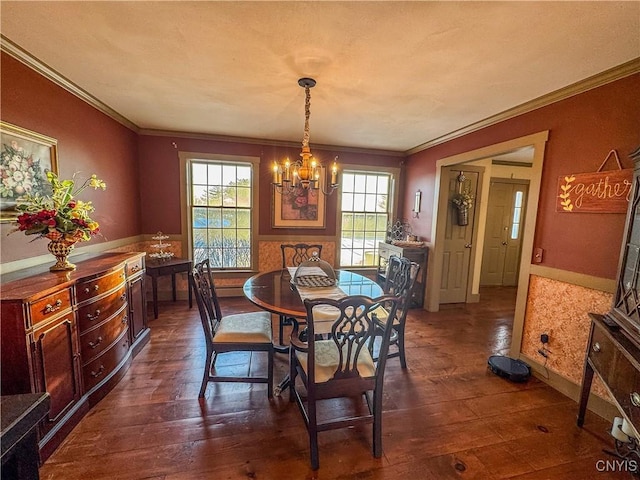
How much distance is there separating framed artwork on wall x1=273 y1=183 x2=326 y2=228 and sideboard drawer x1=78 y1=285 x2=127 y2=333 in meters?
2.52

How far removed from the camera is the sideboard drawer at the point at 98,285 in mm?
1896

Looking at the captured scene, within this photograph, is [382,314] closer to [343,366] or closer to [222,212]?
[343,366]

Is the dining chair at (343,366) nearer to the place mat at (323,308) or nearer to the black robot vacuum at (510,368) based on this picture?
the place mat at (323,308)

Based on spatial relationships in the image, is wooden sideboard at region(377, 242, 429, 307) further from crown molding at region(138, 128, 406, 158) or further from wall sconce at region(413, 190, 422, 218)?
crown molding at region(138, 128, 406, 158)

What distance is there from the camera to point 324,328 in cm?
193

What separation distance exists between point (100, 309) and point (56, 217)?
2.38 feet

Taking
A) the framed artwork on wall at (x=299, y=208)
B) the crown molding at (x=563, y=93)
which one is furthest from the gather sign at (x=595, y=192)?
the framed artwork on wall at (x=299, y=208)

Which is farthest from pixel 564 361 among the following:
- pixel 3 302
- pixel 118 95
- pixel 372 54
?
pixel 118 95

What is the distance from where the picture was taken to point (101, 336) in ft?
6.91

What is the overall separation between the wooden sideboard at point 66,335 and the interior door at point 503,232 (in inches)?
231

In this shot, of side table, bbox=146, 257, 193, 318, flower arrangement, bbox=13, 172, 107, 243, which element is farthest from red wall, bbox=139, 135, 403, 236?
flower arrangement, bbox=13, 172, 107, 243

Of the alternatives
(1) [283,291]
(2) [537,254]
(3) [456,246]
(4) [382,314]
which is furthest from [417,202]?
(1) [283,291]

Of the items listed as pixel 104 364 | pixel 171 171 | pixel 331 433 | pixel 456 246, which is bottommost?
pixel 331 433

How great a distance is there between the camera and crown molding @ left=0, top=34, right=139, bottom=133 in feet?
6.10
